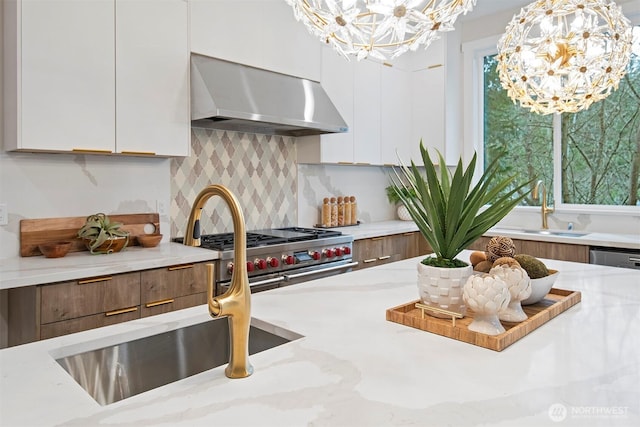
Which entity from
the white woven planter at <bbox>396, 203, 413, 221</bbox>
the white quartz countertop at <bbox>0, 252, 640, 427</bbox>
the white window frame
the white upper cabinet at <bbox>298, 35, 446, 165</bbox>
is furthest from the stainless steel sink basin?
the white window frame

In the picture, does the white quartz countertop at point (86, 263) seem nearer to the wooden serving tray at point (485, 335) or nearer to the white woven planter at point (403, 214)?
the wooden serving tray at point (485, 335)

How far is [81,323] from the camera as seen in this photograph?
2141 millimetres

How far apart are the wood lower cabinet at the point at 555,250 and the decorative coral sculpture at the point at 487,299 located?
2.37 metres

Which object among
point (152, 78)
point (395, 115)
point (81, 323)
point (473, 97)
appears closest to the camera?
point (81, 323)

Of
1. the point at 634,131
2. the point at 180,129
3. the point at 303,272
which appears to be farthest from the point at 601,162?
the point at 180,129

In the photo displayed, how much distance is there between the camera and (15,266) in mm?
2199

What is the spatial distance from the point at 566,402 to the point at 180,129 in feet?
8.13

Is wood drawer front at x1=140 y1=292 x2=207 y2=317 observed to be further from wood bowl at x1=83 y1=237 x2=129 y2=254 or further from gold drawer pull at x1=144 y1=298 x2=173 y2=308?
wood bowl at x1=83 y1=237 x2=129 y2=254

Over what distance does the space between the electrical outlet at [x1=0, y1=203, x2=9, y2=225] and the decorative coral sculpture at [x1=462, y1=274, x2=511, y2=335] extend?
2.41m

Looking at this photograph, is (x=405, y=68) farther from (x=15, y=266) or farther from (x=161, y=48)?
(x=15, y=266)

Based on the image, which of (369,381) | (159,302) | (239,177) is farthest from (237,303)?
(239,177)

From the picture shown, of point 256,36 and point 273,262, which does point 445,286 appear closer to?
point 273,262

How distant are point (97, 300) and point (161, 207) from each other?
3.23 feet

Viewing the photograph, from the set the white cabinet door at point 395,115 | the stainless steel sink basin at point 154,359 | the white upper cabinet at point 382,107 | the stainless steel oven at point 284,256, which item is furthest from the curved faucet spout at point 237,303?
the white cabinet door at point 395,115
